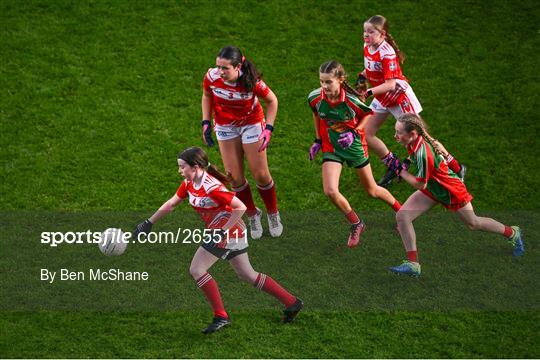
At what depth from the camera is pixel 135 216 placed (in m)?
10.6

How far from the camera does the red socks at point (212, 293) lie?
27.2 feet

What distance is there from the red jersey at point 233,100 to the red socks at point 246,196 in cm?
74

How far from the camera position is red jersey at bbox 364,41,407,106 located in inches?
399

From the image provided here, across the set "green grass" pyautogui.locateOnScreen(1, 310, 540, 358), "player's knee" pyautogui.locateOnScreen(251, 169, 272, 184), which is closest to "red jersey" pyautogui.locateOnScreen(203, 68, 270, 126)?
"player's knee" pyautogui.locateOnScreen(251, 169, 272, 184)

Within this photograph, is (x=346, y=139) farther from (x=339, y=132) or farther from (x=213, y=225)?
(x=213, y=225)

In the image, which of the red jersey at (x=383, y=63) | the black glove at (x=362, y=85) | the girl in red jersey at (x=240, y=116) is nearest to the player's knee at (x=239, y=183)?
the girl in red jersey at (x=240, y=116)

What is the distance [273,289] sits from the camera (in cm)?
839

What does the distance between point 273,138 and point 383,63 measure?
244cm

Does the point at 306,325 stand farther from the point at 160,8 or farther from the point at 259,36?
the point at 160,8

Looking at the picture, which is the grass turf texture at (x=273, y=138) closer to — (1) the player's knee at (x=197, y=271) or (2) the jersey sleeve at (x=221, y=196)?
(1) the player's knee at (x=197, y=271)

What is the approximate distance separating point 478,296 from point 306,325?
172 centimetres

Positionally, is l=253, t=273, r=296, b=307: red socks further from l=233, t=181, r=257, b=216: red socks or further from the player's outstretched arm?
l=233, t=181, r=257, b=216: red socks

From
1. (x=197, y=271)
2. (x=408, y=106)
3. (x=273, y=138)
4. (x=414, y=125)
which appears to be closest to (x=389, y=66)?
(x=408, y=106)

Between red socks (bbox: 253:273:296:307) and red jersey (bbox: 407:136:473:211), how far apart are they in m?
1.63
